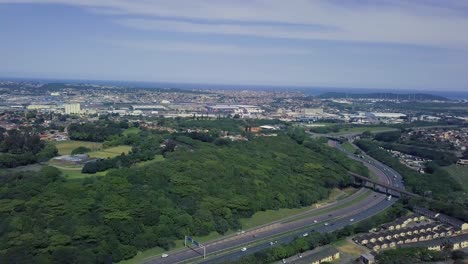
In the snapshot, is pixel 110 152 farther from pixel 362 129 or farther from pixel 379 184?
pixel 362 129

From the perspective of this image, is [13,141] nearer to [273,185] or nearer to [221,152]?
[221,152]

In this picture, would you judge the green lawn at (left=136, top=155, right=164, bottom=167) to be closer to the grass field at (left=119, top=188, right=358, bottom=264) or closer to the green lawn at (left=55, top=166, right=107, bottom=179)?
the green lawn at (left=55, top=166, right=107, bottom=179)

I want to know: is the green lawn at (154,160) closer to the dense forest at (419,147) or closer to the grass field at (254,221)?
the grass field at (254,221)

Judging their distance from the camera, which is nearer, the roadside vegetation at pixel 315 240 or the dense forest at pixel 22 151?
the roadside vegetation at pixel 315 240

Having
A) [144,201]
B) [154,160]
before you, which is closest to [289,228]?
[144,201]

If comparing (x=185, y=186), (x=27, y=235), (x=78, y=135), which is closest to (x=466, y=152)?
(x=185, y=186)

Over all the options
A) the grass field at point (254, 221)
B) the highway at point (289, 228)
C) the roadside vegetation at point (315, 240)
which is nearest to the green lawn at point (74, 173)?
the grass field at point (254, 221)

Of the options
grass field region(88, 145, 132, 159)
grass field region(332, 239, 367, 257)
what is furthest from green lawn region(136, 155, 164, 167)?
grass field region(332, 239, 367, 257)
